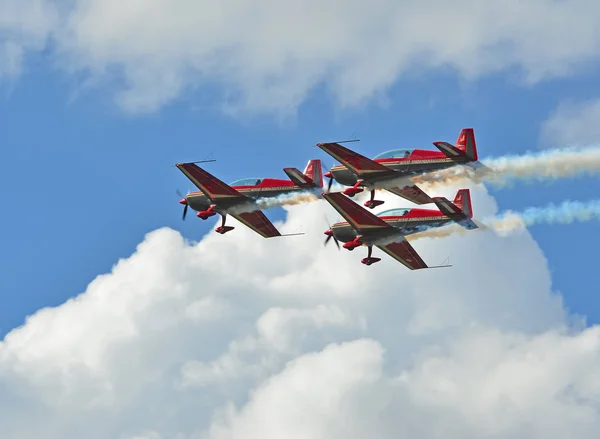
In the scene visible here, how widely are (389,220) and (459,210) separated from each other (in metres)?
5.15

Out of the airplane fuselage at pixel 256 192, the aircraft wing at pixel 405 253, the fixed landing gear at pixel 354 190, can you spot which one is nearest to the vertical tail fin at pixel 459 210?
the aircraft wing at pixel 405 253

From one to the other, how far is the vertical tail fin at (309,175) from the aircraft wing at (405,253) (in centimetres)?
777

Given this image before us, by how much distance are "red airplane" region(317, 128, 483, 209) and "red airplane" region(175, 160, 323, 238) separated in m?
2.62

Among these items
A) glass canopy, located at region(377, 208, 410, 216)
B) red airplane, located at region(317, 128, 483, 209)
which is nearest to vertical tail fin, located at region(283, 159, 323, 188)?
red airplane, located at region(317, 128, 483, 209)

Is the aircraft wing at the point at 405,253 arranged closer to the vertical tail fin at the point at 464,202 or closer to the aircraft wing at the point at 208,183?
the vertical tail fin at the point at 464,202

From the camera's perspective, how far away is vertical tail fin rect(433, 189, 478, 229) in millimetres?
122312

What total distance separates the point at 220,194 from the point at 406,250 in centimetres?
1466

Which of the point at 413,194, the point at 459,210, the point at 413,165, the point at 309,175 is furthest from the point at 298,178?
the point at 459,210

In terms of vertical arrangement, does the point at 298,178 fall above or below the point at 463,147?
above

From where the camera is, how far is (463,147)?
395ft

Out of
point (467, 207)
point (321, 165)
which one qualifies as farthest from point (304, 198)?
point (467, 207)

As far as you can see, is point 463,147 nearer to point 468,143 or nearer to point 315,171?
point 468,143

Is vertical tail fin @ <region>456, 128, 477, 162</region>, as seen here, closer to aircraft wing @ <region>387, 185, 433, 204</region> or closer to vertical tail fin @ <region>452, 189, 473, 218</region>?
vertical tail fin @ <region>452, 189, 473, 218</region>

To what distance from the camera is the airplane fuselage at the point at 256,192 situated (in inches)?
5030
